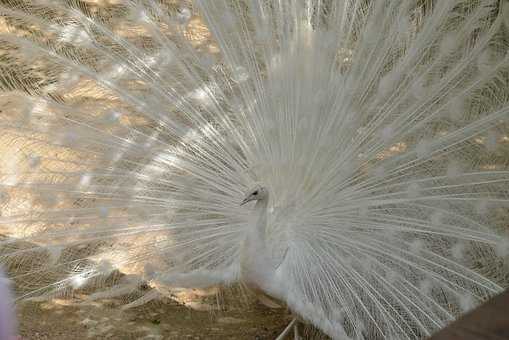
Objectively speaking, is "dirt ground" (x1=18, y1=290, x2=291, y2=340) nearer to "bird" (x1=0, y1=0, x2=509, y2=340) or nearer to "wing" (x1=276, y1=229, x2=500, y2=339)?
"bird" (x1=0, y1=0, x2=509, y2=340)

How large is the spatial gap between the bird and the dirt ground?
0.22m

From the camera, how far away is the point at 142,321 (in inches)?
168

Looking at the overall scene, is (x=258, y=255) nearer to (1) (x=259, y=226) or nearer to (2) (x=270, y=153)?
(1) (x=259, y=226)

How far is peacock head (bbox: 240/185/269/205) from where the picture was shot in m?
3.42

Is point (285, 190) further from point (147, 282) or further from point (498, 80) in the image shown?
point (498, 80)

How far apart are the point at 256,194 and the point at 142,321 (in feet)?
4.35

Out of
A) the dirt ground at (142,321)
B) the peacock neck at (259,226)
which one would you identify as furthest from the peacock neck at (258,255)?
the dirt ground at (142,321)

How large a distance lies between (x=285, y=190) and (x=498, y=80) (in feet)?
4.06

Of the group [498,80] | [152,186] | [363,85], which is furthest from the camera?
[152,186]

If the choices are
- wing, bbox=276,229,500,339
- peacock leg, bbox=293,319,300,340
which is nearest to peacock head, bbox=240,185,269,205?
wing, bbox=276,229,500,339

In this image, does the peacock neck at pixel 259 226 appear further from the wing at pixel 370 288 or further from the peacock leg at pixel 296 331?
the peacock leg at pixel 296 331

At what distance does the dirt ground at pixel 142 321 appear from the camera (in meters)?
4.12

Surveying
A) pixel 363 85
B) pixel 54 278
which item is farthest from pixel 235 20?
pixel 54 278

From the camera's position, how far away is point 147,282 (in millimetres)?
4090
